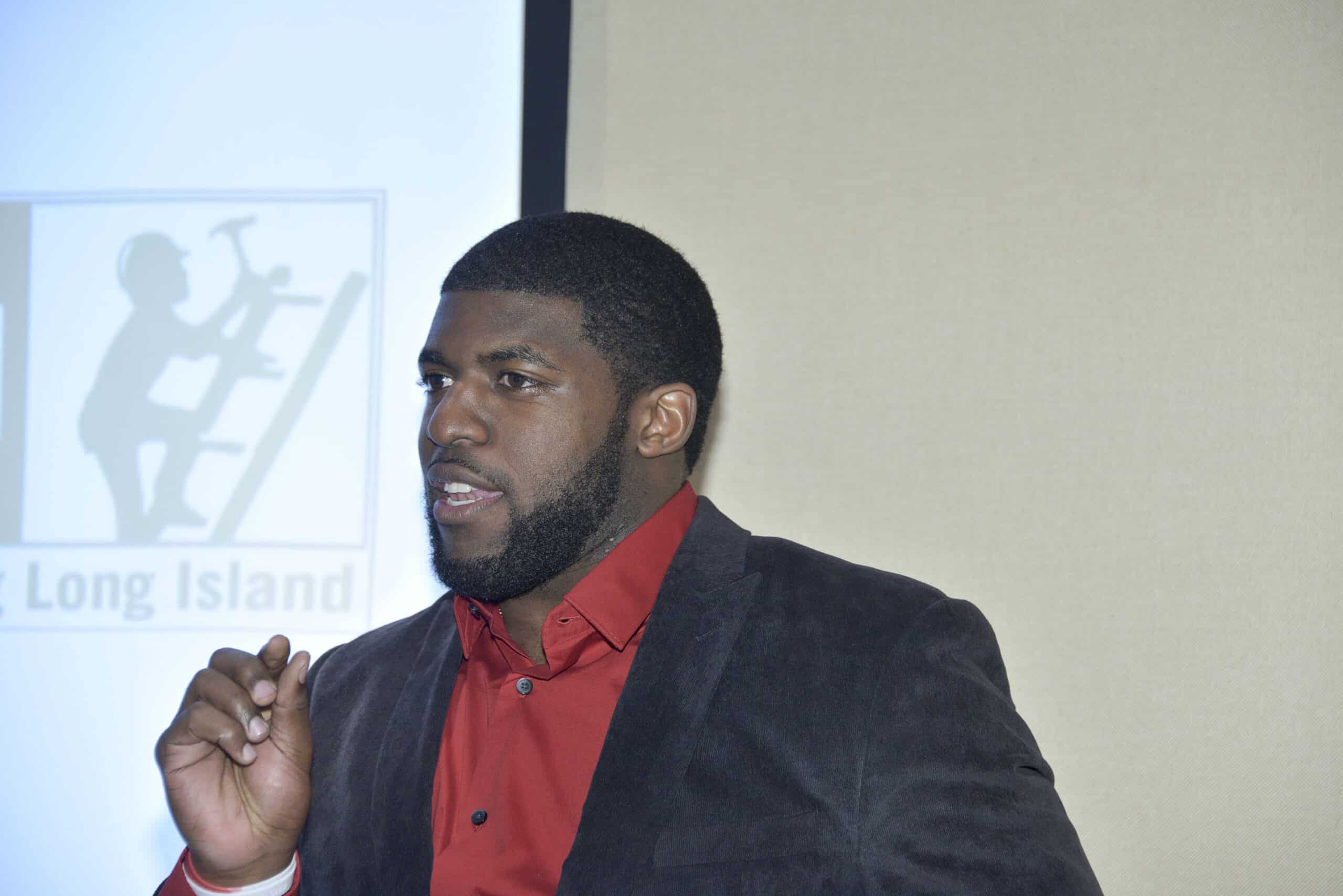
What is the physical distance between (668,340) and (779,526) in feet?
2.08

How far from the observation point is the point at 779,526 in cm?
227

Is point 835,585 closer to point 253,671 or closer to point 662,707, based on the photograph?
point 662,707

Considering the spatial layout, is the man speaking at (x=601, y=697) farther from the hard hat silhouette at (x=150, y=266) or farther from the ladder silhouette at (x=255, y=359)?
the hard hat silhouette at (x=150, y=266)

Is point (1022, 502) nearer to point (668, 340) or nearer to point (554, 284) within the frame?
point (668, 340)

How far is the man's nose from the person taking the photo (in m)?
1.58

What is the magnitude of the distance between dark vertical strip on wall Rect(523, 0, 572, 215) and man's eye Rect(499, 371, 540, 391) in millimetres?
766

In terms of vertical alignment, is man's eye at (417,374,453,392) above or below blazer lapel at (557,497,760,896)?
above

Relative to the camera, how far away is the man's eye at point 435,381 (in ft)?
5.46

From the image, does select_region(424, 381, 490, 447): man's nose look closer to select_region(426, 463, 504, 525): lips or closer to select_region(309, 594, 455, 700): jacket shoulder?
select_region(426, 463, 504, 525): lips

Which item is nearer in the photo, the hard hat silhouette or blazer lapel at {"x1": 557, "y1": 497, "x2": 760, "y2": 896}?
blazer lapel at {"x1": 557, "y1": 497, "x2": 760, "y2": 896}

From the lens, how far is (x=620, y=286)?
1.75 m

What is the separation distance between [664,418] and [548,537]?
0.28 meters

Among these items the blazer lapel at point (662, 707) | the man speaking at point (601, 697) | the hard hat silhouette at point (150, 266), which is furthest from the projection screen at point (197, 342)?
the blazer lapel at point (662, 707)

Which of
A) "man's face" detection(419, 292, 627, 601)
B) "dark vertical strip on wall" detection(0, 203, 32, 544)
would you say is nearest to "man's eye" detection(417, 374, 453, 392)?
"man's face" detection(419, 292, 627, 601)
